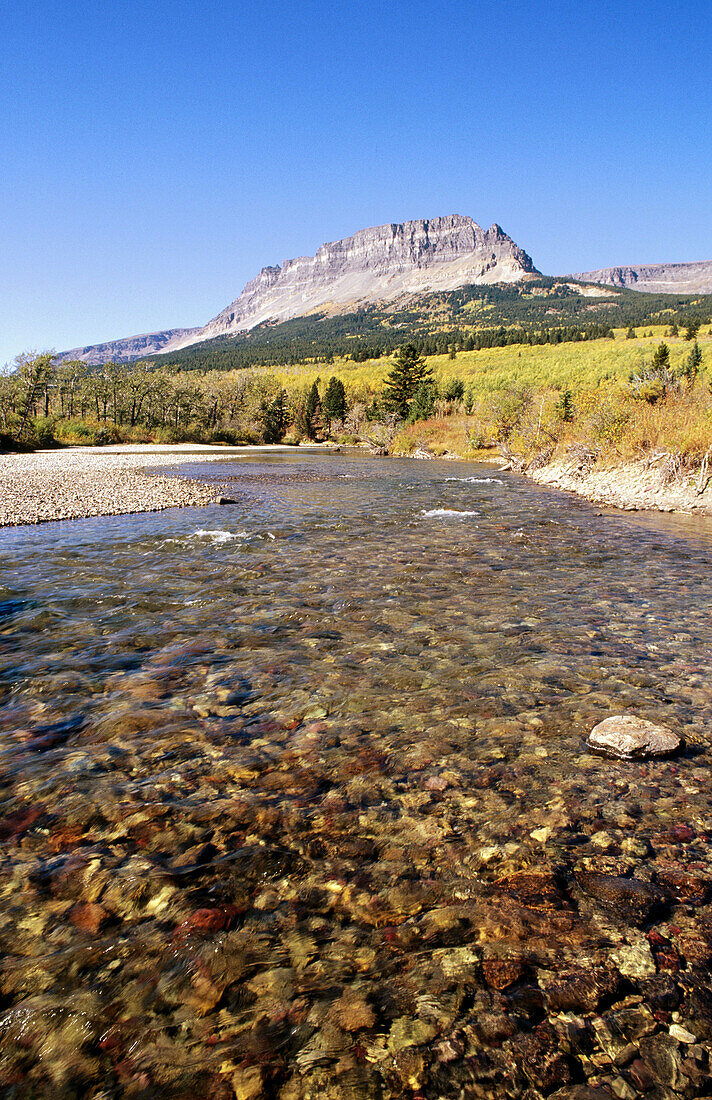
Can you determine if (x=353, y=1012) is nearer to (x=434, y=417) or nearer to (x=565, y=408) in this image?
(x=565, y=408)

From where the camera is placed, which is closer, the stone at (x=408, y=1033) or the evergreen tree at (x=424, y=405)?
the stone at (x=408, y=1033)

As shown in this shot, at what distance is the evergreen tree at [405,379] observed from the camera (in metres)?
80.5

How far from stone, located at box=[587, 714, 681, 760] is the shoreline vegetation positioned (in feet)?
51.5

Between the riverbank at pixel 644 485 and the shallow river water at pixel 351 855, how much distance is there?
12.4m

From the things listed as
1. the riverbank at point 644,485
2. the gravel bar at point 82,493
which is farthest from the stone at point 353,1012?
the riverbank at point 644,485

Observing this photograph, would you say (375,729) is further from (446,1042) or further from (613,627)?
(613,627)

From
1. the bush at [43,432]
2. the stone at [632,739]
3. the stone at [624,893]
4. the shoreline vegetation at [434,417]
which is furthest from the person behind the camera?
the bush at [43,432]

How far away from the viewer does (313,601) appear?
8.38 meters

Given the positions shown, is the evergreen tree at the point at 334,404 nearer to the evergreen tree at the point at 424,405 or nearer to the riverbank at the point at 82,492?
the evergreen tree at the point at 424,405

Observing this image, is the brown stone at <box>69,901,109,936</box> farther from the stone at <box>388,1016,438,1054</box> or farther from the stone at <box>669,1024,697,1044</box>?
the stone at <box>669,1024,697,1044</box>

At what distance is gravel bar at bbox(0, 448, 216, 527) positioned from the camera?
1653cm

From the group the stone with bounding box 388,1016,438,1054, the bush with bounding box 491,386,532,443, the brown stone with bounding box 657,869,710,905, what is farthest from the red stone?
the bush with bounding box 491,386,532,443

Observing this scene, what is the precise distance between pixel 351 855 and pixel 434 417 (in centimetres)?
6369

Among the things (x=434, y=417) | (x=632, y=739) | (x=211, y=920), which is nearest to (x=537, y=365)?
(x=434, y=417)
